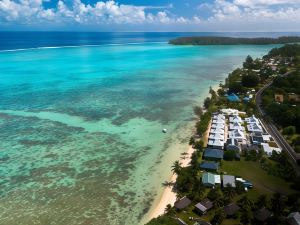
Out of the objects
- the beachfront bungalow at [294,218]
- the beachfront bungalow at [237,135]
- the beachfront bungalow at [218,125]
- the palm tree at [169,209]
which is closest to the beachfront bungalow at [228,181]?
the beachfront bungalow at [294,218]

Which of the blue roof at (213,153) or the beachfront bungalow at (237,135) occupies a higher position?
the beachfront bungalow at (237,135)

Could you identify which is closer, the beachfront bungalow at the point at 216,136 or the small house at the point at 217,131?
the beachfront bungalow at the point at 216,136

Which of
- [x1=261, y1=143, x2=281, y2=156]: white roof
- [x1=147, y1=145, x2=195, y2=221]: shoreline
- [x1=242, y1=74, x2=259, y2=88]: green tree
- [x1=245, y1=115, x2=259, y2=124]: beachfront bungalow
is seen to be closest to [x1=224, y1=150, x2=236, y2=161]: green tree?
[x1=261, y1=143, x2=281, y2=156]: white roof

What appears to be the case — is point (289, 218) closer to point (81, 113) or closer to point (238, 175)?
point (238, 175)

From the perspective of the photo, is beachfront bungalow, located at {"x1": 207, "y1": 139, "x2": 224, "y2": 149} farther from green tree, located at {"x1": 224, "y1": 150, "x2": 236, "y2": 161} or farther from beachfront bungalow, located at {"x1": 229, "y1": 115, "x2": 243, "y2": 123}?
beachfront bungalow, located at {"x1": 229, "y1": 115, "x2": 243, "y2": 123}

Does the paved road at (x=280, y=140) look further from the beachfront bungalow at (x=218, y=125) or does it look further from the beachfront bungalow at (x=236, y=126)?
the beachfront bungalow at (x=218, y=125)

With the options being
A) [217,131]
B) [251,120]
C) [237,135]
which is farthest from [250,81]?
[237,135]
